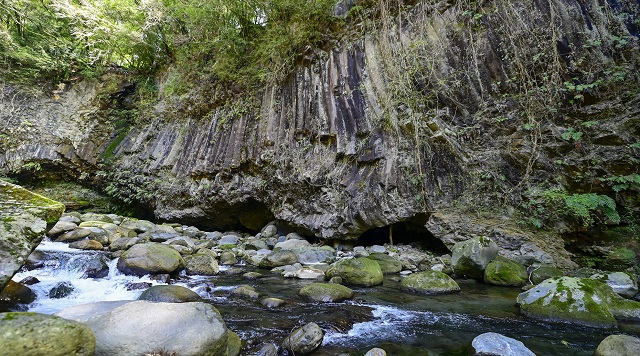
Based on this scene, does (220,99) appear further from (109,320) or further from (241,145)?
(109,320)

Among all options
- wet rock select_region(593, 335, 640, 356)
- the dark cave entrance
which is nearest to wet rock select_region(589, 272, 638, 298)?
wet rock select_region(593, 335, 640, 356)

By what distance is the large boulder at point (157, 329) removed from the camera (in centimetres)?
229

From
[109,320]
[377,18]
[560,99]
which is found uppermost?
[377,18]

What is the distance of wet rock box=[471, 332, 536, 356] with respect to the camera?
284 centimetres

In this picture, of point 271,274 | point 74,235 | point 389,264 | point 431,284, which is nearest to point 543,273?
point 431,284

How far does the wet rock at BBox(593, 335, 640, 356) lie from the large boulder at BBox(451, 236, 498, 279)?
2765mm

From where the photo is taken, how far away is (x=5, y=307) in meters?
3.60

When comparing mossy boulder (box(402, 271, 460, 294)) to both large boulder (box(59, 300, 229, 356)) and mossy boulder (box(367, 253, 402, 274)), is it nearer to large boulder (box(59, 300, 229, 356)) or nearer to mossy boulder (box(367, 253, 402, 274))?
mossy boulder (box(367, 253, 402, 274))

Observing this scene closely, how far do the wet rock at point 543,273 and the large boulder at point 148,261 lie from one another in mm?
6042

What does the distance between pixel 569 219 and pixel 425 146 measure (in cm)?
315

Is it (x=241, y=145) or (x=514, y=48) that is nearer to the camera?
(x=514, y=48)


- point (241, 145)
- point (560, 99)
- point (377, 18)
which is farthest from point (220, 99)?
point (560, 99)

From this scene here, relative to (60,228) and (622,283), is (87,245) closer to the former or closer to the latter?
(60,228)

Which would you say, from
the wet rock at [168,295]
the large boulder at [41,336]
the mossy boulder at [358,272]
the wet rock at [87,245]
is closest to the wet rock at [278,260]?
the mossy boulder at [358,272]
